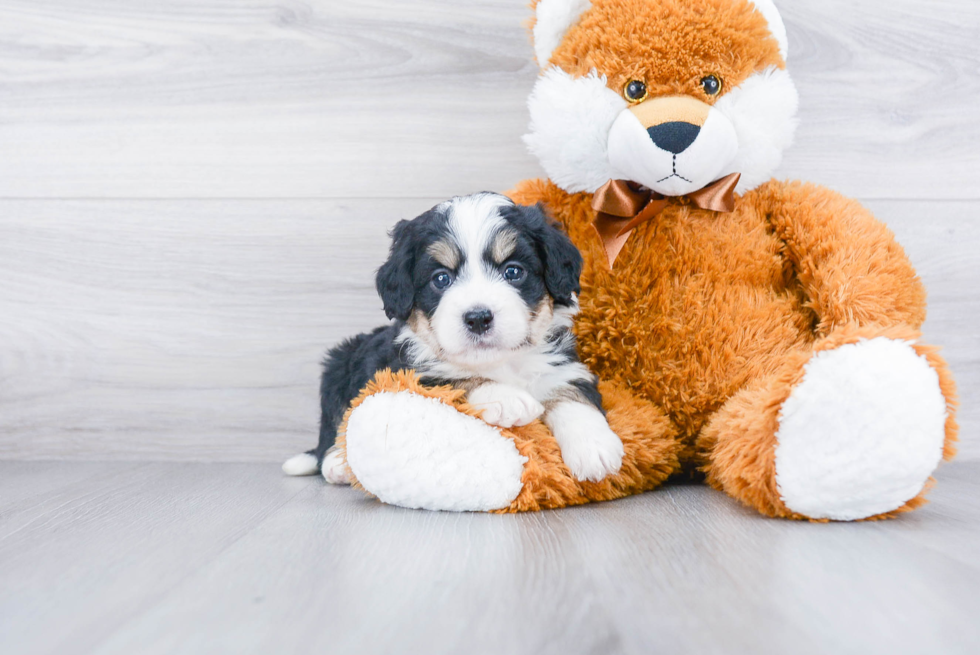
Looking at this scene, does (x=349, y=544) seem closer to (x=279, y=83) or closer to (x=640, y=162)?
(x=640, y=162)

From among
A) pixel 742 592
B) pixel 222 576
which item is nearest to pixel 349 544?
pixel 222 576

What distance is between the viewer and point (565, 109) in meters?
1.46

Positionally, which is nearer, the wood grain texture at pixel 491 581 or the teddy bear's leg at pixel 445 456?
the wood grain texture at pixel 491 581

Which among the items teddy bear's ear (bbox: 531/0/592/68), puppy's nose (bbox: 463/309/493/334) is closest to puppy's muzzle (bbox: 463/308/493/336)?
puppy's nose (bbox: 463/309/493/334)

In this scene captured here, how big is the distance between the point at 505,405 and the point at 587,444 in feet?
0.50

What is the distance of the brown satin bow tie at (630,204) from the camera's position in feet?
4.73

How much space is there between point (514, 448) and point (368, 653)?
564mm

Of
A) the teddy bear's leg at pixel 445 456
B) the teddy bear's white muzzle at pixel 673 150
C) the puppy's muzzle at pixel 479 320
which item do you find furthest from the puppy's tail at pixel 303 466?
the teddy bear's white muzzle at pixel 673 150

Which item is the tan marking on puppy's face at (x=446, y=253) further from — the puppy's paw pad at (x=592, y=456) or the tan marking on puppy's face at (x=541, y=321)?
the puppy's paw pad at (x=592, y=456)

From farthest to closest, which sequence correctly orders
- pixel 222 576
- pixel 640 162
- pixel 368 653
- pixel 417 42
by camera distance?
pixel 417 42 < pixel 640 162 < pixel 222 576 < pixel 368 653

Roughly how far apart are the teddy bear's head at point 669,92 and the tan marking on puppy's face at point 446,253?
1.11ft

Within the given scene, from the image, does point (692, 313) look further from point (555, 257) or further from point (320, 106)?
point (320, 106)

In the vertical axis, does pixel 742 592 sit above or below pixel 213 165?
below

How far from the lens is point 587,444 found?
1.25m
